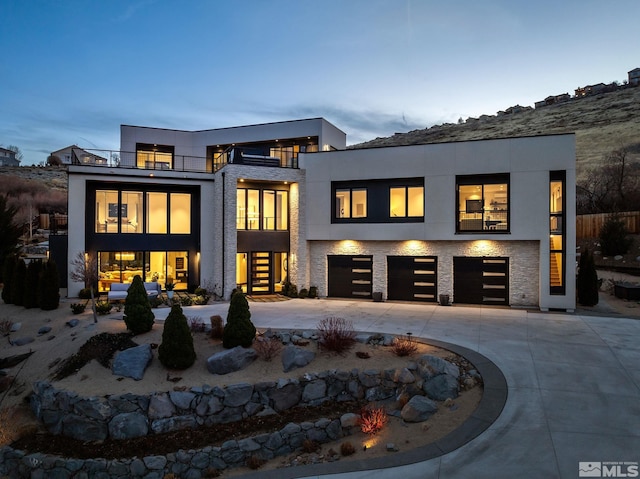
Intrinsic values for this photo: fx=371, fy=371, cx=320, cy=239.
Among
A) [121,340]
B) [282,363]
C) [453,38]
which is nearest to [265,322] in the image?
[282,363]

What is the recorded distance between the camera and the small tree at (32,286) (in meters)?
15.4

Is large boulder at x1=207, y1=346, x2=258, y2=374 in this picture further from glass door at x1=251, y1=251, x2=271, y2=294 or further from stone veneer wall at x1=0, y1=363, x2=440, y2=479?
glass door at x1=251, y1=251, x2=271, y2=294

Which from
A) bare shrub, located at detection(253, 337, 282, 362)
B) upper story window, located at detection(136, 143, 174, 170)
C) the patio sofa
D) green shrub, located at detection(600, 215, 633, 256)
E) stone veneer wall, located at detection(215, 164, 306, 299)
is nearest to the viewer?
bare shrub, located at detection(253, 337, 282, 362)

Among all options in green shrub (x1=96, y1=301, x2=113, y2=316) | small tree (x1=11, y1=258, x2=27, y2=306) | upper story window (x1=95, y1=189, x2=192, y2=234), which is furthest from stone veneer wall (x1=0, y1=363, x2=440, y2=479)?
upper story window (x1=95, y1=189, x2=192, y2=234)

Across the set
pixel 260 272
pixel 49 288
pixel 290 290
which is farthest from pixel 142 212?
pixel 290 290

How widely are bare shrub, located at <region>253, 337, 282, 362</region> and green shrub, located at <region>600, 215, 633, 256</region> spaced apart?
23757mm

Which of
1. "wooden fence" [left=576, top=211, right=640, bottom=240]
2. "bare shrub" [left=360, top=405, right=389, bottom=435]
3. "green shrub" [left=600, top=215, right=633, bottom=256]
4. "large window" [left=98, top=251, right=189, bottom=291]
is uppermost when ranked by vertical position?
"wooden fence" [left=576, top=211, right=640, bottom=240]

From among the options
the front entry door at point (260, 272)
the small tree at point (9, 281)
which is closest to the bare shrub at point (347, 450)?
the front entry door at point (260, 272)

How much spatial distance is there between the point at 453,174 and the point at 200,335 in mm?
12457

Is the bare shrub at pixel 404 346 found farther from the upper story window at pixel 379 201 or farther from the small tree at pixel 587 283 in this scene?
the small tree at pixel 587 283

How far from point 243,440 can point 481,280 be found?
1296cm

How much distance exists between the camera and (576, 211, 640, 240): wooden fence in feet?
86.7

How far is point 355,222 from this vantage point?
18359 mm

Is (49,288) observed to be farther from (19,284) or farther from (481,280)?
(481,280)
